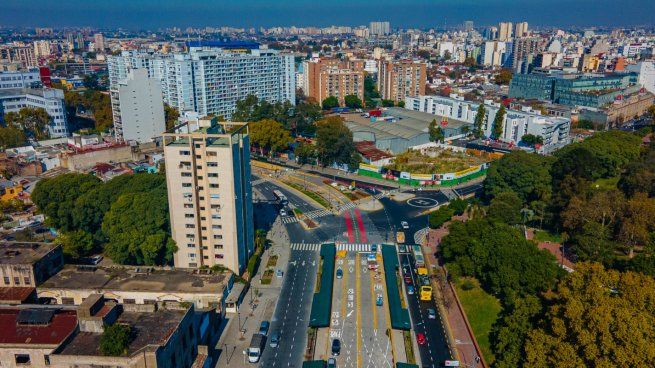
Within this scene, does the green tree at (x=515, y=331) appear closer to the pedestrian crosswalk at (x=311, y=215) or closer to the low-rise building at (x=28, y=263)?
the pedestrian crosswalk at (x=311, y=215)

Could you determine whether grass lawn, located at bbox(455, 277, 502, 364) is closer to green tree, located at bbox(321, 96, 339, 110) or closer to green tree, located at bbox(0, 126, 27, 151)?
green tree, located at bbox(0, 126, 27, 151)

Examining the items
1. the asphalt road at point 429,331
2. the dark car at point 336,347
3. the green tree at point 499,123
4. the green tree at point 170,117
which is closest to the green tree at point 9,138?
the green tree at point 170,117

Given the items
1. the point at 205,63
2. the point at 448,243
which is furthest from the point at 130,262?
the point at 205,63

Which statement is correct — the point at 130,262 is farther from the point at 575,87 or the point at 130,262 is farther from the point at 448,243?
the point at 575,87

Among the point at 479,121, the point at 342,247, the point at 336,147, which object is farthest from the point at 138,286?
the point at 479,121

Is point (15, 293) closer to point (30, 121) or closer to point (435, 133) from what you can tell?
point (30, 121)

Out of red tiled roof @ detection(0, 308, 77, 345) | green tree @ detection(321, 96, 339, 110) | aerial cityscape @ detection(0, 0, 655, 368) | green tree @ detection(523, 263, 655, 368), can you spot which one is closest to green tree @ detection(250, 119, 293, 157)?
aerial cityscape @ detection(0, 0, 655, 368)
